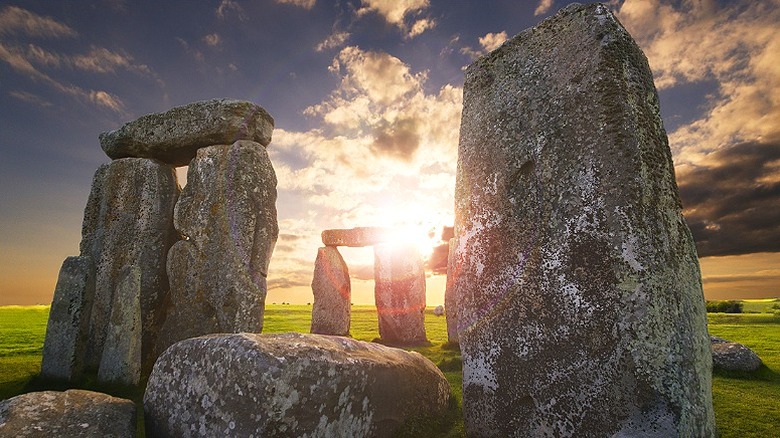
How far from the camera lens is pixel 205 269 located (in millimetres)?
7453

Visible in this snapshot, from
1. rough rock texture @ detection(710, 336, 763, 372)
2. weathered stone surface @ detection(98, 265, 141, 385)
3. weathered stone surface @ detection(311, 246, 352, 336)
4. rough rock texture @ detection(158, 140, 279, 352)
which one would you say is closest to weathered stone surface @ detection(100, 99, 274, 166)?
rough rock texture @ detection(158, 140, 279, 352)

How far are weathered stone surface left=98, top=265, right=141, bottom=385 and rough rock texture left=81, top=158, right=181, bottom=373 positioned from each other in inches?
36.3

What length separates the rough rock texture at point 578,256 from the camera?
9.63 feet

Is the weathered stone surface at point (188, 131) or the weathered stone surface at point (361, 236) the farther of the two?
the weathered stone surface at point (361, 236)

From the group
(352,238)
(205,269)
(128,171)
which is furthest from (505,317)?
(352,238)

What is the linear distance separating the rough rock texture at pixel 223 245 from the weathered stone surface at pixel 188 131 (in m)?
0.28

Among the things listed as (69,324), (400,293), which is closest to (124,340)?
(69,324)

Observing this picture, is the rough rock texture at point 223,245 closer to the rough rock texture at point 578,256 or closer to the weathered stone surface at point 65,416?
the weathered stone surface at point 65,416

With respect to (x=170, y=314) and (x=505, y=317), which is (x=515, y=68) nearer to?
(x=505, y=317)

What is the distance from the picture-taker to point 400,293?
14211 millimetres

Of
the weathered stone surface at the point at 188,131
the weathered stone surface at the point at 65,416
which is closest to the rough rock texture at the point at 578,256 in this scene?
the weathered stone surface at the point at 65,416

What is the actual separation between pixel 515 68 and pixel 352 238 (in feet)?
38.0

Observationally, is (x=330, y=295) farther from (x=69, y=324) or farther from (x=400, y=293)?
(x=69, y=324)

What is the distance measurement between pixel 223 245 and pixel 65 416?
168 inches
